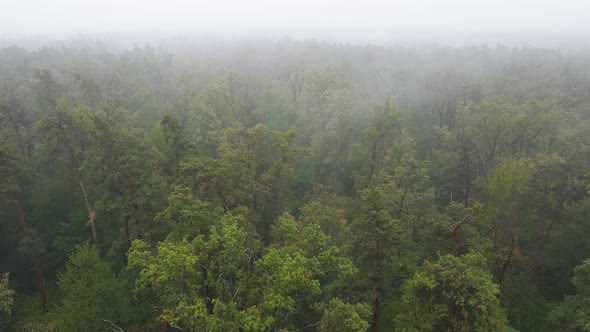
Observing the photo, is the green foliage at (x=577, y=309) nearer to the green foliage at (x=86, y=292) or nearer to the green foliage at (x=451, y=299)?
the green foliage at (x=451, y=299)

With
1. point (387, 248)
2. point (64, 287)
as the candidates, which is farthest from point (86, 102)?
point (387, 248)

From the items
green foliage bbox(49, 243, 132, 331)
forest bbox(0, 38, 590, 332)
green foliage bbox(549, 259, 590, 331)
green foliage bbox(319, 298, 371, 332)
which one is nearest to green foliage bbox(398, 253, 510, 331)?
forest bbox(0, 38, 590, 332)

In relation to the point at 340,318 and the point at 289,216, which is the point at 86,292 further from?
the point at 340,318

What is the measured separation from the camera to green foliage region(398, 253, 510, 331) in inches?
555

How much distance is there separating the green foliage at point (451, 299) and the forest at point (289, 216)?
0.09 m

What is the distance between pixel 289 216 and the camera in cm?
2325

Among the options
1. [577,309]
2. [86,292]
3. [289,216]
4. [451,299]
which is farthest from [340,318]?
[86,292]

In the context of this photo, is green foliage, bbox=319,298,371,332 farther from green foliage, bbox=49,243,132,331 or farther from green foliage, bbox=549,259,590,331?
green foliage, bbox=49,243,132,331

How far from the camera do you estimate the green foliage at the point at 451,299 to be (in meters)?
14.1

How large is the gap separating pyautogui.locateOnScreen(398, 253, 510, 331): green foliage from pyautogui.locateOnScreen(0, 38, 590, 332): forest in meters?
0.09

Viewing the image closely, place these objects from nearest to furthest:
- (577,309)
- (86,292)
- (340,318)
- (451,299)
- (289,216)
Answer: (340,318)
(451,299)
(577,309)
(86,292)
(289,216)

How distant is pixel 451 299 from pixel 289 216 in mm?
11039

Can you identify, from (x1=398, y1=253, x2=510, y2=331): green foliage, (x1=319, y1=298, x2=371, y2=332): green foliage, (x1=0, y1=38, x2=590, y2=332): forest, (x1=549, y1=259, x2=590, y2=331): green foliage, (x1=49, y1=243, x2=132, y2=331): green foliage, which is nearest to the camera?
(x1=319, y1=298, x2=371, y2=332): green foliage

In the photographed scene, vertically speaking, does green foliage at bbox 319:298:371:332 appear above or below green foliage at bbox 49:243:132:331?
above
